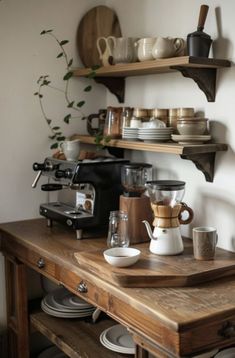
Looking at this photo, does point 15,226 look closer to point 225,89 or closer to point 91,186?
point 91,186

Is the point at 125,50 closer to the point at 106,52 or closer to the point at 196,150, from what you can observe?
the point at 106,52

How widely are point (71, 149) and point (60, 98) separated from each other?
38cm

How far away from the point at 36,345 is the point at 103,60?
5.02ft

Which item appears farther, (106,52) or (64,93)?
(64,93)

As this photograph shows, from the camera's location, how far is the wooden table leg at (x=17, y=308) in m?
2.38

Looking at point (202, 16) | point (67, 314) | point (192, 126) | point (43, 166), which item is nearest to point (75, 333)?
point (67, 314)

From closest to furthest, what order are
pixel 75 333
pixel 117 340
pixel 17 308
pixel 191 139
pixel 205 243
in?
pixel 205 243 < pixel 191 139 < pixel 117 340 < pixel 75 333 < pixel 17 308

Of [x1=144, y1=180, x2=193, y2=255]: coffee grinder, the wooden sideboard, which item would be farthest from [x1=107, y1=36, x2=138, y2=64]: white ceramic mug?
the wooden sideboard

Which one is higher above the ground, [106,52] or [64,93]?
[106,52]

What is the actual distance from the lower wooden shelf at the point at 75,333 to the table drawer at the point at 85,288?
297 millimetres

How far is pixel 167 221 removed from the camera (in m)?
1.91

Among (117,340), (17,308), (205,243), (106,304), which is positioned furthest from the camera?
(17,308)

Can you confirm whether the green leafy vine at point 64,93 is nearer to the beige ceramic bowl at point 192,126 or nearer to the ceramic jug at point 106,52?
the ceramic jug at point 106,52

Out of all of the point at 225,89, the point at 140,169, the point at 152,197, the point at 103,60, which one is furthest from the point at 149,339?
the point at 103,60
